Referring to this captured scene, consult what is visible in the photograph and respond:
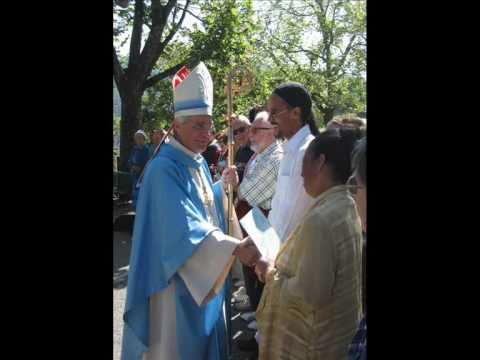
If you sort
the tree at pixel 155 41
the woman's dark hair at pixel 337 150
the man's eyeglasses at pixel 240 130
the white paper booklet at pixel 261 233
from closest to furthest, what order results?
the woman's dark hair at pixel 337 150, the white paper booklet at pixel 261 233, the man's eyeglasses at pixel 240 130, the tree at pixel 155 41

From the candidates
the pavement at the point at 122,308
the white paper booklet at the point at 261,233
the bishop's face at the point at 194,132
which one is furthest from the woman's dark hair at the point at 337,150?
the pavement at the point at 122,308

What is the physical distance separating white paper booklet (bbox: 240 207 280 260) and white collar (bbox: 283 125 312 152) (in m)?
0.95

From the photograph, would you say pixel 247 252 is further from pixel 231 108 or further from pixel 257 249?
pixel 231 108

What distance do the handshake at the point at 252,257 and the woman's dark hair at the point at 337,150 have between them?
19.7 inches

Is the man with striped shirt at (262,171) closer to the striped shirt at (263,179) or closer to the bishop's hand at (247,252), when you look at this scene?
the striped shirt at (263,179)

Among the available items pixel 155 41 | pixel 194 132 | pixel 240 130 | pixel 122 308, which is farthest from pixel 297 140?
pixel 155 41

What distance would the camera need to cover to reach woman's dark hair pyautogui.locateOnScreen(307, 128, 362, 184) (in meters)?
2.19

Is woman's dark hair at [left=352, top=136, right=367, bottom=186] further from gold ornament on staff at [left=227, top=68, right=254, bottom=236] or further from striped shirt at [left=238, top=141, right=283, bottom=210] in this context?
striped shirt at [left=238, top=141, right=283, bottom=210]

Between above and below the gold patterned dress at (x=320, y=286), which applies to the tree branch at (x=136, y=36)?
above

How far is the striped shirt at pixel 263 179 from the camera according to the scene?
4473 mm

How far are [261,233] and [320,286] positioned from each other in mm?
524

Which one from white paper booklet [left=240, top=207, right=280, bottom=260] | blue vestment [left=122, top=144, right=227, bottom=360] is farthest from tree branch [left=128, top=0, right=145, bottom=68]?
white paper booklet [left=240, top=207, right=280, bottom=260]

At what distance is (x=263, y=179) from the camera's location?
448 centimetres

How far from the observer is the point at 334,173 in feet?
7.21
